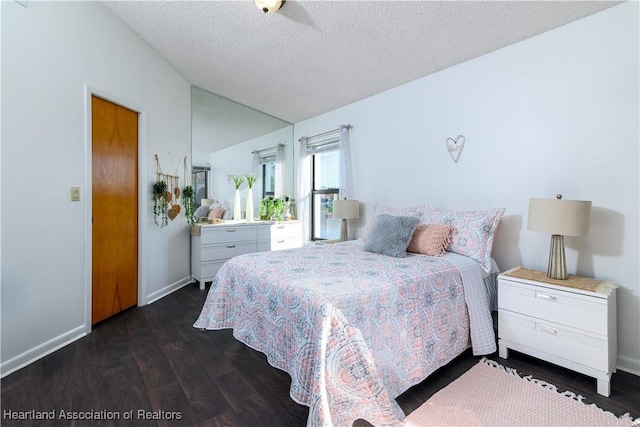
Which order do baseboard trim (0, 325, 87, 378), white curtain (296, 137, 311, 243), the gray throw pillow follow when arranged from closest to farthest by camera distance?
baseboard trim (0, 325, 87, 378) < the gray throw pillow < white curtain (296, 137, 311, 243)

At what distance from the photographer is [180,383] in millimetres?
1673

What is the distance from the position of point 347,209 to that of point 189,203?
2047 millimetres

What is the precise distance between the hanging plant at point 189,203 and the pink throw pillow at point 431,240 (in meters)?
2.74

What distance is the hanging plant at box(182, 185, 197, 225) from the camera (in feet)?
11.6

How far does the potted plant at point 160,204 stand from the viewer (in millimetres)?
3041

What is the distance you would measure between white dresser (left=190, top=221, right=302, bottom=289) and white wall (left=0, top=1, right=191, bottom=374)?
127 cm

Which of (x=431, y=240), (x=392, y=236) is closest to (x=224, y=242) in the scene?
(x=392, y=236)

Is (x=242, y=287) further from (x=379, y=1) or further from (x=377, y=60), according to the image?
(x=377, y=60)

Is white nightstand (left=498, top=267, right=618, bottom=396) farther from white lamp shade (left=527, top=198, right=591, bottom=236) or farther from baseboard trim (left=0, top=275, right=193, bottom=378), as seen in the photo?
baseboard trim (left=0, top=275, right=193, bottom=378)

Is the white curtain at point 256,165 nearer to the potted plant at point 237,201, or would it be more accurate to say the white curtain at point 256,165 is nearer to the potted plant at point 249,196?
the potted plant at point 249,196

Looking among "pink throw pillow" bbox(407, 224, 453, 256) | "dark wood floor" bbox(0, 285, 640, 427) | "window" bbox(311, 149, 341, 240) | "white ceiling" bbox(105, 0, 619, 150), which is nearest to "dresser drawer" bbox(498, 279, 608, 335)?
"dark wood floor" bbox(0, 285, 640, 427)

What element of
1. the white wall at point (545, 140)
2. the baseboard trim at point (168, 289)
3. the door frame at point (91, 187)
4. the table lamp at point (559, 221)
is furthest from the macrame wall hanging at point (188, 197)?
the table lamp at point (559, 221)

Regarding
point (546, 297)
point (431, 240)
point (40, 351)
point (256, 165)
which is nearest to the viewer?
point (546, 297)

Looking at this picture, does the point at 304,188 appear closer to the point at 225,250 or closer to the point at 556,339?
the point at 225,250
